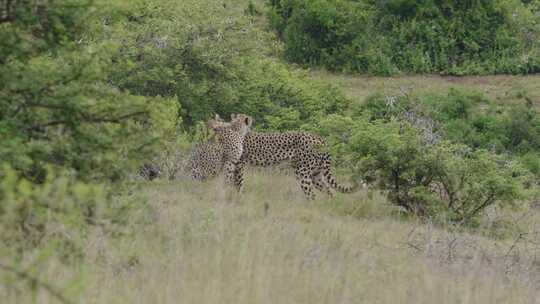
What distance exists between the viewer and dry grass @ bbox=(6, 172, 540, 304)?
645 cm

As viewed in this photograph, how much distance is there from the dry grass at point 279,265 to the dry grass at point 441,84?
17104 mm

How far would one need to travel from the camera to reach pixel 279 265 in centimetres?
731

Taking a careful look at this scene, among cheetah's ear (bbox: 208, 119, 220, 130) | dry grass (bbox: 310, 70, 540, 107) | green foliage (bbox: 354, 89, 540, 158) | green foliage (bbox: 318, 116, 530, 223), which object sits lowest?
dry grass (bbox: 310, 70, 540, 107)

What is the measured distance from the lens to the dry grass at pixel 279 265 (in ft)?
21.2

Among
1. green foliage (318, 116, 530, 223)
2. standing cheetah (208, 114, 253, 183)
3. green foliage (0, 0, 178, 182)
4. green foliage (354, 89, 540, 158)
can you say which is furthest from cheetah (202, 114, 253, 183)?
green foliage (0, 0, 178, 182)

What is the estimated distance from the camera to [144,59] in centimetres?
1596

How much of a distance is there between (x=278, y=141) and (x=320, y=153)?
0.63 m

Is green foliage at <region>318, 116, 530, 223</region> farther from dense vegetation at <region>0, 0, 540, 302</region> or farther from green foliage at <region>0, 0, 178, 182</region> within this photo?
green foliage at <region>0, 0, 178, 182</region>

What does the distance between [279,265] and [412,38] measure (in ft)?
80.7

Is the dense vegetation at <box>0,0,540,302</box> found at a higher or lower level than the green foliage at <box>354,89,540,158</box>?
higher

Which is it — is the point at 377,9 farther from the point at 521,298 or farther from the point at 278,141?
the point at 521,298

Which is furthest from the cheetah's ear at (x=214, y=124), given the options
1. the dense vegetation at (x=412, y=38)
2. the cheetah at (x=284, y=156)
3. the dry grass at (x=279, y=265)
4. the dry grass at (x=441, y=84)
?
the dense vegetation at (x=412, y=38)

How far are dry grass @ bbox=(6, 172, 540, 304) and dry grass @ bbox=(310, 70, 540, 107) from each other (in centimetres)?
1710

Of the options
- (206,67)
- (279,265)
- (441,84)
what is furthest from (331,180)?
(441,84)
